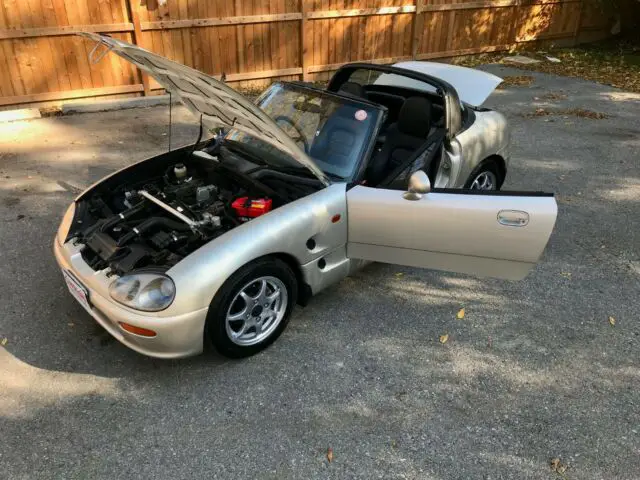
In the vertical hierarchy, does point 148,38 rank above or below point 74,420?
above

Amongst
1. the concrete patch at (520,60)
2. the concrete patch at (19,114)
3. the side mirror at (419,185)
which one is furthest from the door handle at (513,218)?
the concrete patch at (520,60)

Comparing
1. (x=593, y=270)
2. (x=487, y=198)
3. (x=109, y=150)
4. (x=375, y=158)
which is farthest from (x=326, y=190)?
(x=109, y=150)

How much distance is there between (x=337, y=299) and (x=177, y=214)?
137 centimetres

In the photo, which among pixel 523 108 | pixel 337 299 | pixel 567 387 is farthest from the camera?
pixel 523 108

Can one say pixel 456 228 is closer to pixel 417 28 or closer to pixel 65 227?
pixel 65 227

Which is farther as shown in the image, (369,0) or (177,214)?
(369,0)

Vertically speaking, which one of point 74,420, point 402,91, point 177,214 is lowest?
point 74,420

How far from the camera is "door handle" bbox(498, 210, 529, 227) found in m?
3.20

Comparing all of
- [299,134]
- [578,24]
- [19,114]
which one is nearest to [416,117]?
[299,134]

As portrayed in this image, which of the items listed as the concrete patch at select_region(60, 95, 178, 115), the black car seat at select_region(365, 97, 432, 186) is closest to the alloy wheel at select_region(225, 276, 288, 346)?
the black car seat at select_region(365, 97, 432, 186)

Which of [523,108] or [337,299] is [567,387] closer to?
[337,299]

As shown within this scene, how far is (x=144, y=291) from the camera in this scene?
283cm

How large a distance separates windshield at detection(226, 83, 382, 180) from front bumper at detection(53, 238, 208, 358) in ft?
4.62

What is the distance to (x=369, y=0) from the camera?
1003cm
